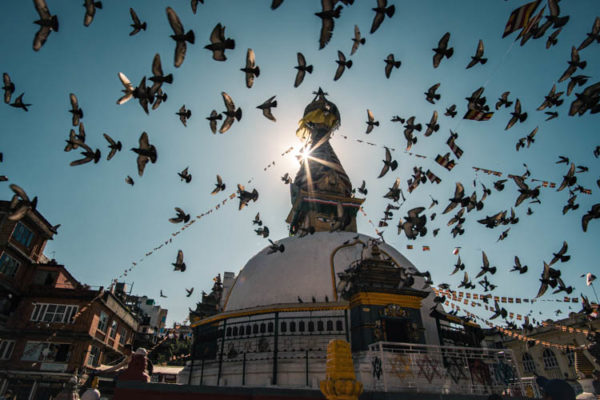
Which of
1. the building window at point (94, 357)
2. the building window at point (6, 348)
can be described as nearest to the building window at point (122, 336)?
the building window at point (94, 357)

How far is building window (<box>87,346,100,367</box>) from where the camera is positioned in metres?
27.7

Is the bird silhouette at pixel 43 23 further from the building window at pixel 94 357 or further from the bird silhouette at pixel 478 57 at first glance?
the building window at pixel 94 357

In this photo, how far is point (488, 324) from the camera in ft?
56.4

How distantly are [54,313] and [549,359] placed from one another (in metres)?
49.8

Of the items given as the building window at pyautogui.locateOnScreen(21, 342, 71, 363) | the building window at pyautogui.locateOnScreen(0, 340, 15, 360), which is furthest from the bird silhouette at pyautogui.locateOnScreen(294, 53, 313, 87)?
the building window at pyautogui.locateOnScreen(0, 340, 15, 360)

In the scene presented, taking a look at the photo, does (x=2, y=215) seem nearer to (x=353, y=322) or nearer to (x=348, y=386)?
(x=353, y=322)

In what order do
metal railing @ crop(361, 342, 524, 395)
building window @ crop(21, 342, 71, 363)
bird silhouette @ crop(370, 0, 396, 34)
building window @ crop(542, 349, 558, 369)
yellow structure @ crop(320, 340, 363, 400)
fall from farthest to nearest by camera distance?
building window @ crop(542, 349, 558, 369), building window @ crop(21, 342, 71, 363), metal railing @ crop(361, 342, 524, 395), bird silhouette @ crop(370, 0, 396, 34), yellow structure @ crop(320, 340, 363, 400)

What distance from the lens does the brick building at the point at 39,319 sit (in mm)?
25188

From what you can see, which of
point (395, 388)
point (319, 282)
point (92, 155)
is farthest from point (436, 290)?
point (92, 155)

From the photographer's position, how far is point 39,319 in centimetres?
2755

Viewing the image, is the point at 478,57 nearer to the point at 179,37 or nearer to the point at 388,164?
the point at 388,164

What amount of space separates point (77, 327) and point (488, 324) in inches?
1199

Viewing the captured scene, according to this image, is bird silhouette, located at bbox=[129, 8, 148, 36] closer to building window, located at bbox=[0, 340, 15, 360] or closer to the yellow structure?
the yellow structure

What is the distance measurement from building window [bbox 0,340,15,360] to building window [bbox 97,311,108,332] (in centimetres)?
593
